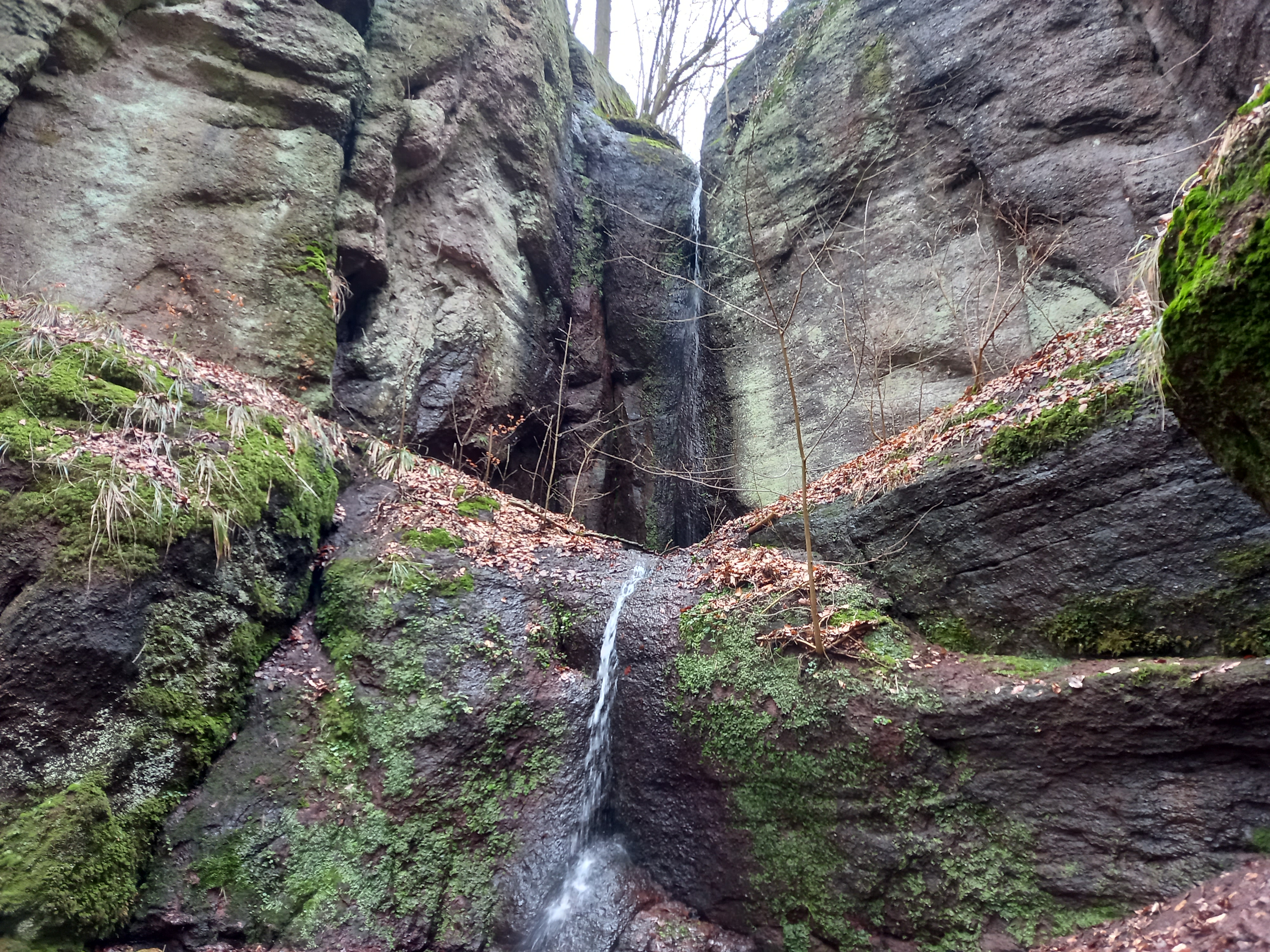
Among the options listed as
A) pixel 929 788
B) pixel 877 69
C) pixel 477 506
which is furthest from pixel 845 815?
pixel 877 69

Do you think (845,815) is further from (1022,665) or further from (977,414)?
(977,414)

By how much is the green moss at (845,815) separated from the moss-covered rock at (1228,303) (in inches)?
116

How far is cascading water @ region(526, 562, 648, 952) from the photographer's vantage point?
520 centimetres

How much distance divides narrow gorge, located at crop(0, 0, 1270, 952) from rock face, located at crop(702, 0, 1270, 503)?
3.0 inches

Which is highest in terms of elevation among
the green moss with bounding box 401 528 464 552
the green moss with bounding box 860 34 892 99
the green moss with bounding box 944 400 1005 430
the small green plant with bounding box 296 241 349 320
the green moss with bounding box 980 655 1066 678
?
the green moss with bounding box 860 34 892 99

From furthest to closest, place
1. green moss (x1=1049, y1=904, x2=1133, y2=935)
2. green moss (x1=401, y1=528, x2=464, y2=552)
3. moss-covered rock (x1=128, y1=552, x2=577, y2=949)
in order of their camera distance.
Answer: green moss (x1=401, y1=528, x2=464, y2=552)
moss-covered rock (x1=128, y1=552, x2=577, y2=949)
green moss (x1=1049, y1=904, x2=1133, y2=935)

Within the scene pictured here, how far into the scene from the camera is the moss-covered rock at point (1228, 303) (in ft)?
7.47

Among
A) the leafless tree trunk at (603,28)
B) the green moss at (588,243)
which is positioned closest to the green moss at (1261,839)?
the green moss at (588,243)

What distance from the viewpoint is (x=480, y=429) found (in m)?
10.8

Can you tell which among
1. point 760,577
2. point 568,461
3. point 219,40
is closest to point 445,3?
point 219,40

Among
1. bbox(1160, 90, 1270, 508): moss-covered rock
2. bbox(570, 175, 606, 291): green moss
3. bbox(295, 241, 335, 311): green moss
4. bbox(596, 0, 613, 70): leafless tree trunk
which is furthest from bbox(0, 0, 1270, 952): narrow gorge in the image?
bbox(596, 0, 613, 70): leafless tree trunk

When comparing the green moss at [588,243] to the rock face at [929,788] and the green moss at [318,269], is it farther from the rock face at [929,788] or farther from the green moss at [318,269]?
the rock face at [929,788]

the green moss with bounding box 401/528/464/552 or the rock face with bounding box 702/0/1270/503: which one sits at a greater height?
the rock face with bounding box 702/0/1270/503

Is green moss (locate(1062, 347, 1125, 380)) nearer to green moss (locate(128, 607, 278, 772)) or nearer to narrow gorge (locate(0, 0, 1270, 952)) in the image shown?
narrow gorge (locate(0, 0, 1270, 952))
